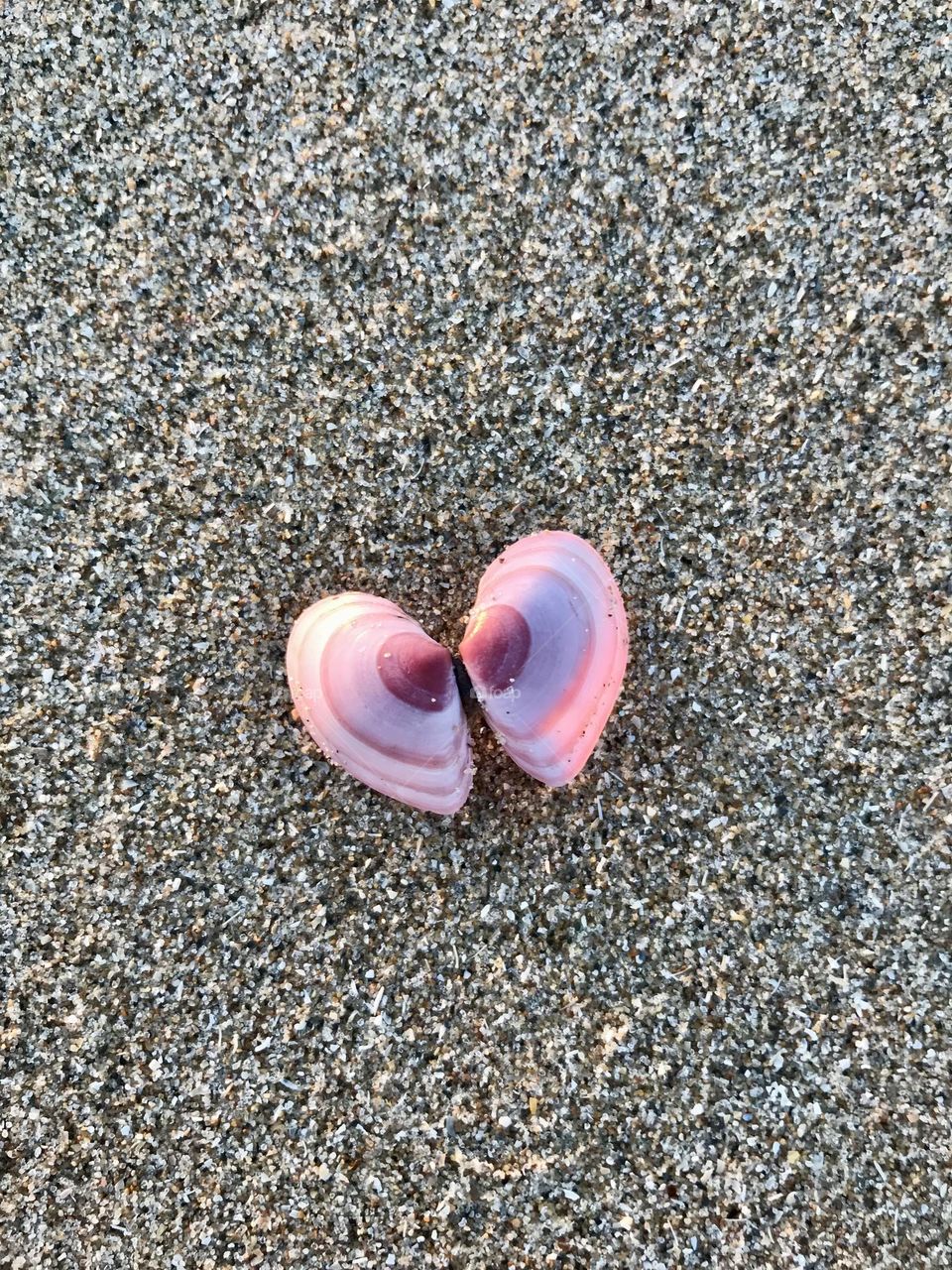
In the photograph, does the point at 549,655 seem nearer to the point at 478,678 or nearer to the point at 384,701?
the point at 478,678

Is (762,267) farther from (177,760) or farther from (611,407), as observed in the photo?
(177,760)

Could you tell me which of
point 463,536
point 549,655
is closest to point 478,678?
point 549,655
